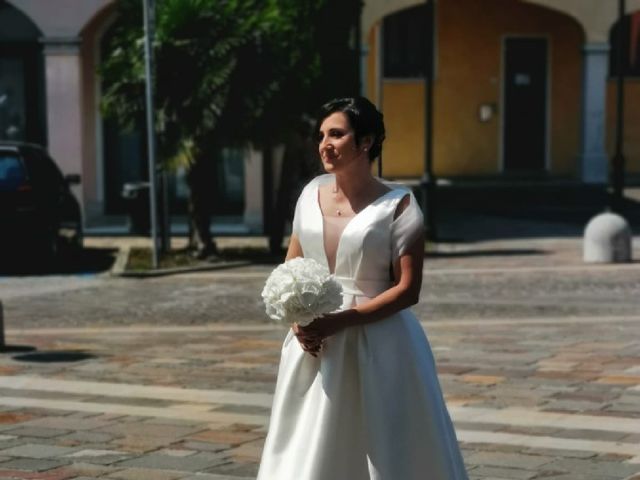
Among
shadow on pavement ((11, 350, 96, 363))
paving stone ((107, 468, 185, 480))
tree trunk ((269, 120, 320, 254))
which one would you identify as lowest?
shadow on pavement ((11, 350, 96, 363))

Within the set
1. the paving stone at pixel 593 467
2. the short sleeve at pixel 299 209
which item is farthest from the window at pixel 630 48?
the short sleeve at pixel 299 209

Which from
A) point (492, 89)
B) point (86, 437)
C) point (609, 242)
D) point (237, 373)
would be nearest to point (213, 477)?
point (86, 437)

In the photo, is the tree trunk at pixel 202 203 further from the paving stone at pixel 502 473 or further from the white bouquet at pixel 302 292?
the white bouquet at pixel 302 292

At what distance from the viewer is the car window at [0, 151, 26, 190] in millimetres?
18359

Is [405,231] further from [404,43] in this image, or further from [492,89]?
[492,89]

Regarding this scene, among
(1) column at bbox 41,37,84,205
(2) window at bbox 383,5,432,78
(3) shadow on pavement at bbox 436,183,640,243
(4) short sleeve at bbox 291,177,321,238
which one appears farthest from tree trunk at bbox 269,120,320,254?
(4) short sleeve at bbox 291,177,321,238

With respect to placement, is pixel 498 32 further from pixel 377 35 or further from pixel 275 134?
pixel 275 134

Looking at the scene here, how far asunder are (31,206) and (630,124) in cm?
1650

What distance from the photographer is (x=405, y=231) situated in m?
4.90

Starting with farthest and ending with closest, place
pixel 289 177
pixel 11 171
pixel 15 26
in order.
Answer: pixel 15 26, pixel 289 177, pixel 11 171

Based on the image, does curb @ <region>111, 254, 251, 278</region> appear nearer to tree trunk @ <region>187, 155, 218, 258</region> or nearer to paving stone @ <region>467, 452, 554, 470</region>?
tree trunk @ <region>187, 155, 218, 258</region>

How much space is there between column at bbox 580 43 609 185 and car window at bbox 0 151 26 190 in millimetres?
13537

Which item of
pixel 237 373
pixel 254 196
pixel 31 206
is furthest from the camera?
pixel 254 196

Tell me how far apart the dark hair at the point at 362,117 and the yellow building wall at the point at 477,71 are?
2596 centimetres
